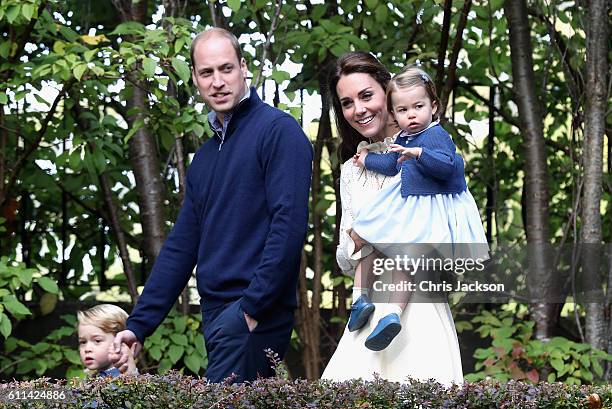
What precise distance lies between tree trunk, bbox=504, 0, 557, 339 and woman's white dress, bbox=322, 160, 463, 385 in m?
2.72

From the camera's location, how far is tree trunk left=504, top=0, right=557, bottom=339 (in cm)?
644

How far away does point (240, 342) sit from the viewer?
3832mm

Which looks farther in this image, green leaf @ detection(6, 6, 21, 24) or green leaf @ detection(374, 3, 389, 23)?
green leaf @ detection(374, 3, 389, 23)

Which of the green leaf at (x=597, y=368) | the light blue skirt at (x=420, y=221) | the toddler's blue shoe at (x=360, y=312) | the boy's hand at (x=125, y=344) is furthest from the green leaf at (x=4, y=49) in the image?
the green leaf at (x=597, y=368)

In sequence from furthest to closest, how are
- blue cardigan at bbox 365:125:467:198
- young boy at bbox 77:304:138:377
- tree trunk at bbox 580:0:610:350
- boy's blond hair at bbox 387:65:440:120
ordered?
1. tree trunk at bbox 580:0:610:350
2. young boy at bbox 77:304:138:377
3. boy's blond hair at bbox 387:65:440:120
4. blue cardigan at bbox 365:125:467:198

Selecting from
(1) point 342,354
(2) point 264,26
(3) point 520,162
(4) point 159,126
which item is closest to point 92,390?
(1) point 342,354

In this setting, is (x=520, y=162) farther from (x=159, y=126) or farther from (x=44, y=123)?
(x=44, y=123)

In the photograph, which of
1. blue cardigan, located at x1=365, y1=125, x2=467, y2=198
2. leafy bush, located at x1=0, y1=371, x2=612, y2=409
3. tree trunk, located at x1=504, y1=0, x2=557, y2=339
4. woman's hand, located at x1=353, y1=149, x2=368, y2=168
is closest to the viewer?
leafy bush, located at x1=0, y1=371, x2=612, y2=409

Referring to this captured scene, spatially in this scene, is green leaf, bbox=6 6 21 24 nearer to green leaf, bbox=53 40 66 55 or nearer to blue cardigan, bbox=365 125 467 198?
green leaf, bbox=53 40 66 55

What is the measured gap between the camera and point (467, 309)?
6895 mm

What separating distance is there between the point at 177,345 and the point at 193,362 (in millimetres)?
154

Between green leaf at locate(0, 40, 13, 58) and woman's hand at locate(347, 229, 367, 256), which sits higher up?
green leaf at locate(0, 40, 13, 58)

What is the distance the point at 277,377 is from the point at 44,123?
316 centimetres

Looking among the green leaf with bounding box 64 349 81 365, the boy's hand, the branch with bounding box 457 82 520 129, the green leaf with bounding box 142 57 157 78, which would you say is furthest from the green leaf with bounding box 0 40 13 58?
the branch with bounding box 457 82 520 129
